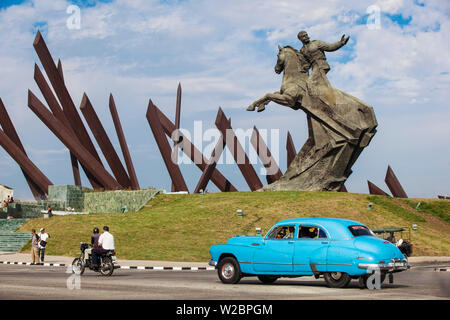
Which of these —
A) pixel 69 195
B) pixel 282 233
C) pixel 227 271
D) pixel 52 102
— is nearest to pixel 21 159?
pixel 52 102

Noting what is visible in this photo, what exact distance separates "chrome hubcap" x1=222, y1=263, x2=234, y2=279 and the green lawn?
437 inches

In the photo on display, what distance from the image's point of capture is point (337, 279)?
13336 mm

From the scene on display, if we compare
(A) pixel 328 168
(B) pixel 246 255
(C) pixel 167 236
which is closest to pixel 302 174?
(A) pixel 328 168

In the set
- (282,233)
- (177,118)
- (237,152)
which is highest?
(177,118)

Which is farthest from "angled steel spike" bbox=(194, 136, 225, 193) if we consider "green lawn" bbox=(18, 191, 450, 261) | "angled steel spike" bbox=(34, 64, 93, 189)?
"angled steel spike" bbox=(34, 64, 93, 189)

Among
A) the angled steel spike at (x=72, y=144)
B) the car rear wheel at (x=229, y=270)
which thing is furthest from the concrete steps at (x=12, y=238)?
the car rear wheel at (x=229, y=270)

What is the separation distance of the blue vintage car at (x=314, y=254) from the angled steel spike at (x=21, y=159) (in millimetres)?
37300

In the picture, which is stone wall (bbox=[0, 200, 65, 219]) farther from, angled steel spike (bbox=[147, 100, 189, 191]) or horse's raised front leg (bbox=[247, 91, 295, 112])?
horse's raised front leg (bbox=[247, 91, 295, 112])

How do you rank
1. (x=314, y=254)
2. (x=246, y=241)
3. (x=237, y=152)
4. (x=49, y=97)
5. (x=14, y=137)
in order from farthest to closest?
(x=237, y=152)
(x=14, y=137)
(x=49, y=97)
(x=246, y=241)
(x=314, y=254)

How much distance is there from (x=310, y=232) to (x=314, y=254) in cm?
62

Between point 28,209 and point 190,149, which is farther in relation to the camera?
point 190,149

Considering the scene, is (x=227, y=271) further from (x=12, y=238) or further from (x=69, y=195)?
(x=69, y=195)

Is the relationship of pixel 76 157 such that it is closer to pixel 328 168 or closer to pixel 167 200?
pixel 167 200
